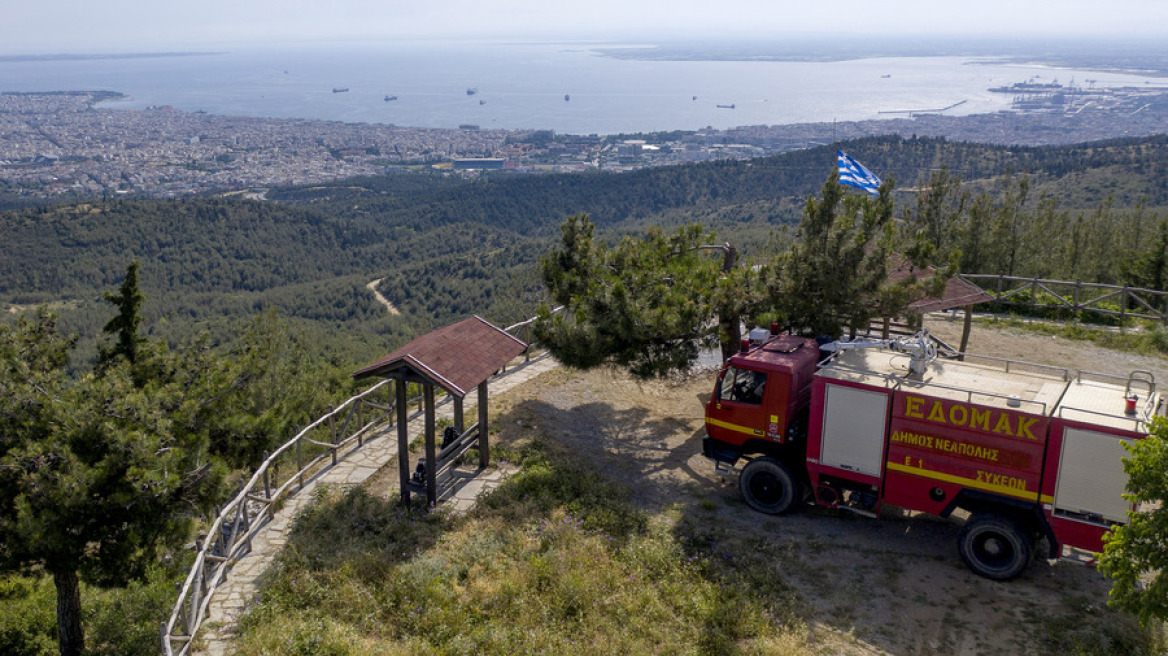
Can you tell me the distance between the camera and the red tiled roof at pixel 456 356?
9797 mm

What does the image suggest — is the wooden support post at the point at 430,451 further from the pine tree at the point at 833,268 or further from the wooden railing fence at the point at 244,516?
the pine tree at the point at 833,268

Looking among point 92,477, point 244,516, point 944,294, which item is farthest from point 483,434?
point 944,294

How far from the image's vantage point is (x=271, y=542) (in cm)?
1012

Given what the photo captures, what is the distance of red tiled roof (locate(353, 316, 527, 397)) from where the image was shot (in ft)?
32.1

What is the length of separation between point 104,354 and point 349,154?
176242 millimetres

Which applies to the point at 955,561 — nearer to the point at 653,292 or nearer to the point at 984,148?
the point at 653,292

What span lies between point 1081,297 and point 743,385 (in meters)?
15.6

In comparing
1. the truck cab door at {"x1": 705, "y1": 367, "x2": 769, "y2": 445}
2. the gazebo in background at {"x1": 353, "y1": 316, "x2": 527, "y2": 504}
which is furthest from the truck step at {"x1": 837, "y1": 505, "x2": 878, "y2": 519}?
the gazebo in background at {"x1": 353, "y1": 316, "x2": 527, "y2": 504}

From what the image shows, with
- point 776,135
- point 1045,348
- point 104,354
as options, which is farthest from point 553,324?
point 776,135

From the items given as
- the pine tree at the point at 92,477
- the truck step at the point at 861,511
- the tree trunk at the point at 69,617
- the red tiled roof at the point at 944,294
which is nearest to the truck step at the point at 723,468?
the truck step at the point at 861,511

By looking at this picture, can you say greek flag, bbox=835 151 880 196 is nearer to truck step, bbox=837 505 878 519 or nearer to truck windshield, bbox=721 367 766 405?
truck windshield, bbox=721 367 766 405

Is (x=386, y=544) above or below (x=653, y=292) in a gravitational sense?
below

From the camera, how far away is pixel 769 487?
10.7 m

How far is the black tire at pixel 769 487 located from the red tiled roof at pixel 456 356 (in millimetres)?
3803
